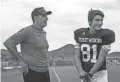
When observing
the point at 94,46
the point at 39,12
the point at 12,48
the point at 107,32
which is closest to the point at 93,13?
the point at 107,32

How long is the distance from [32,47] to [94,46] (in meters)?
1.27

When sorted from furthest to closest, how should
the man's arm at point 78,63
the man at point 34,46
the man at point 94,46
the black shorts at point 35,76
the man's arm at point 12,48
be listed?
the black shorts at point 35,76
the man at point 34,46
the man's arm at point 12,48
the man at point 94,46
the man's arm at point 78,63

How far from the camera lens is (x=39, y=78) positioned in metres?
6.83

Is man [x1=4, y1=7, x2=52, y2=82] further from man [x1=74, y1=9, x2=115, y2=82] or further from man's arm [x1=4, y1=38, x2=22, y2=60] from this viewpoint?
man [x1=74, y1=9, x2=115, y2=82]

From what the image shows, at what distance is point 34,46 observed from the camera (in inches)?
265

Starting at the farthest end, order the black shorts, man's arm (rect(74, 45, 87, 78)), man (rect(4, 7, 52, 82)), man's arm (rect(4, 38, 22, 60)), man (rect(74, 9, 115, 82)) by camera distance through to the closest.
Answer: the black shorts
man (rect(4, 7, 52, 82))
man's arm (rect(4, 38, 22, 60))
man (rect(74, 9, 115, 82))
man's arm (rect(74, 45, 87, 78))

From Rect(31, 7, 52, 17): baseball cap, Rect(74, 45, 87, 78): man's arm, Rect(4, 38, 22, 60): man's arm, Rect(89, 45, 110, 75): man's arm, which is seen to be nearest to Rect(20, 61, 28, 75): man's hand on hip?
Rect(4, 38, 22, 60): man's arm

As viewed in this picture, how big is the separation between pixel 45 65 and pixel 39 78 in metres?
0.23

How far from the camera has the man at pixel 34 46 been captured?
669 centimetres

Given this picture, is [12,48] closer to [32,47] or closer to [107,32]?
[32,47]

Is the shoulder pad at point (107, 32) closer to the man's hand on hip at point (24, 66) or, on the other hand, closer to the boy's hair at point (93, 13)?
the boy's hair at point (93, 13)

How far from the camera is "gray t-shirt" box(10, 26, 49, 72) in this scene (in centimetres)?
670

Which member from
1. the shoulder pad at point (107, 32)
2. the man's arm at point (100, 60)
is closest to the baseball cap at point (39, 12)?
the shoulder pad at point (107, 32)

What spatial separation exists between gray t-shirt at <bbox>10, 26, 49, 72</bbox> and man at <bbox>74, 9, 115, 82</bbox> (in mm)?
1019
